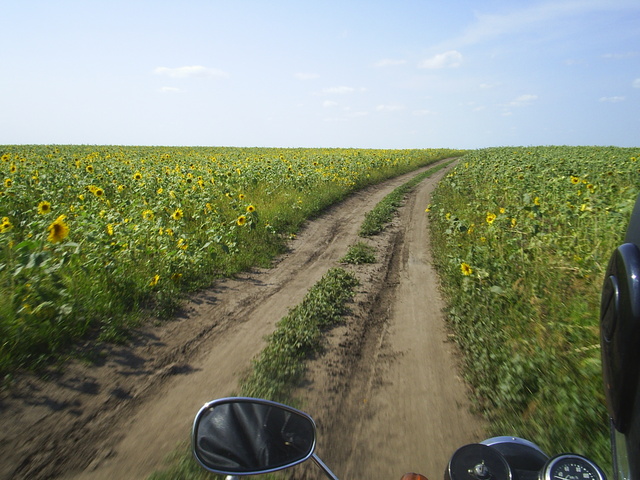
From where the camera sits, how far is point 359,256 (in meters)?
7.80

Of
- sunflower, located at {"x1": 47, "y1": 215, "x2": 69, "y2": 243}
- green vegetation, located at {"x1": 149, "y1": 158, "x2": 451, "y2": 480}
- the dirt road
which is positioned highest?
sunflower, located at {"x1": 47, "y1": 215, "x2": 69, "y2": 243}

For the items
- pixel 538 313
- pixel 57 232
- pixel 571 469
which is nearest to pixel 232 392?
pixel 57 232

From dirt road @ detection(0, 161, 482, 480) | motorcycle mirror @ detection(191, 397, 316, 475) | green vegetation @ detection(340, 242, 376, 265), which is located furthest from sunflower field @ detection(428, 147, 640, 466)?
motorcycle mirror @ detection(191, 397, 316, 475)

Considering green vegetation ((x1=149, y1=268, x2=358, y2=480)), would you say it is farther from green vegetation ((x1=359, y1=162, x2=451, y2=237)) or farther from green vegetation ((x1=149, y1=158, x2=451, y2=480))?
green vegetation ((x1=359, y1=162, x2=451, y2=237))

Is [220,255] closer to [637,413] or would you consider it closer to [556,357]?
[556,357]

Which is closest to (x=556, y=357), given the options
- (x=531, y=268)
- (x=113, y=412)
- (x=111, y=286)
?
(x=531, y=268)

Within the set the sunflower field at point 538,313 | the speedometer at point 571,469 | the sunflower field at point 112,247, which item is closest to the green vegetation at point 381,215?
the sunflower field at point 538,313

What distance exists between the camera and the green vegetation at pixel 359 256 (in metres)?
7.66

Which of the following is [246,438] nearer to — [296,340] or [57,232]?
[296,340]

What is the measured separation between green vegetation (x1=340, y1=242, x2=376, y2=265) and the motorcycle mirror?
6035 millimetres

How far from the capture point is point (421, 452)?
3.01m

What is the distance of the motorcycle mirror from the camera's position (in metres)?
1.48

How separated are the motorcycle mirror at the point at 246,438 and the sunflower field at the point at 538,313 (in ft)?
7.35

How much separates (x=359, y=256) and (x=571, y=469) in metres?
6.65
